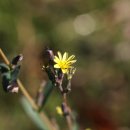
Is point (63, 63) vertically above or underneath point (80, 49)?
underneath

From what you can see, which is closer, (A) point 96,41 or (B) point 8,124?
(B) point 8,124

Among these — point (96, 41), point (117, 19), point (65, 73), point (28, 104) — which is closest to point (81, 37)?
point (96, 41)

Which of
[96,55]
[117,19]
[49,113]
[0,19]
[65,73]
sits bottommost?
[65,73]

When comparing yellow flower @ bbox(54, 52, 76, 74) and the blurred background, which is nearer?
yellow flower @ bbox(54, 52, 76, 74)

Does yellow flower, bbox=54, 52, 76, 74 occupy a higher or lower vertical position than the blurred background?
lower

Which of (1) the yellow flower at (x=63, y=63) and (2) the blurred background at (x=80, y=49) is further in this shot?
(2) the blurred background at (x=80, y=49)

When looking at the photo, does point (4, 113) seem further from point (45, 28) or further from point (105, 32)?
point (105, 32)


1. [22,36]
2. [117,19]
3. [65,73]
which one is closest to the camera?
[65,73]

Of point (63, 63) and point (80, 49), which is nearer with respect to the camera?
point (63, 63)
